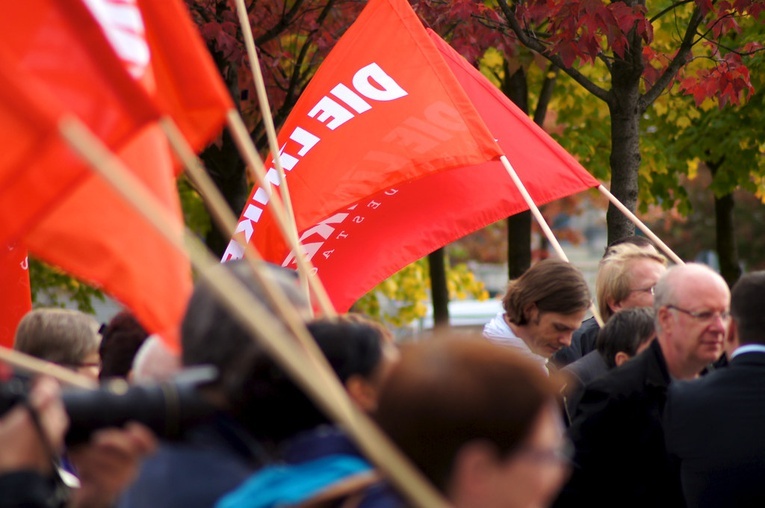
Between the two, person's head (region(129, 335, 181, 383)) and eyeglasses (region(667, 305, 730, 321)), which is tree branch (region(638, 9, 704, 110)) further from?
person's head (region(129, 335, 181, 383))

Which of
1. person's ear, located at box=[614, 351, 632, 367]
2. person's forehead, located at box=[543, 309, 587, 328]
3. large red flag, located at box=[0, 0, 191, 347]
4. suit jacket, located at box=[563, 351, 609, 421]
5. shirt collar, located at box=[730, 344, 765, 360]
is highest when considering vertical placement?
large red flag, located at box=[0, 0, 191, 347]

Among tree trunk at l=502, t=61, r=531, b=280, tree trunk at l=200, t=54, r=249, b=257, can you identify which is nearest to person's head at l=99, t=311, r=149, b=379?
tree trunk at l=200, t=54, r=249, b=257

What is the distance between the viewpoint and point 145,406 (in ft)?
8.40

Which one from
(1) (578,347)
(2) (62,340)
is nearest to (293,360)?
→ (2) (62,340)

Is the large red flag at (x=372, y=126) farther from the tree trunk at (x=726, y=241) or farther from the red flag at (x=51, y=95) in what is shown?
the tree trunk at (x=726, y=241)

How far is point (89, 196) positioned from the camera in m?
3.54

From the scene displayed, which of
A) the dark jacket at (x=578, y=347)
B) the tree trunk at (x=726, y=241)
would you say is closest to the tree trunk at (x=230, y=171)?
the dark jacket at (x=578, y=347)

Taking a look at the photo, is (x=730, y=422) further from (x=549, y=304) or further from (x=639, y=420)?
(x=549, y=304)

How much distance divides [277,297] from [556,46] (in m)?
5.36

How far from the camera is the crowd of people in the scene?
214 centimetres

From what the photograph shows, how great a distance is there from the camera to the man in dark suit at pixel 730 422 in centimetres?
402

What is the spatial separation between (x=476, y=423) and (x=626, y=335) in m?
2.84

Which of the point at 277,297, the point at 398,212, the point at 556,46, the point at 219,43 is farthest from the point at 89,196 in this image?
the point at 219,43

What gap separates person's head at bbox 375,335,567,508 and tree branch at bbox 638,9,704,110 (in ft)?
19.8
